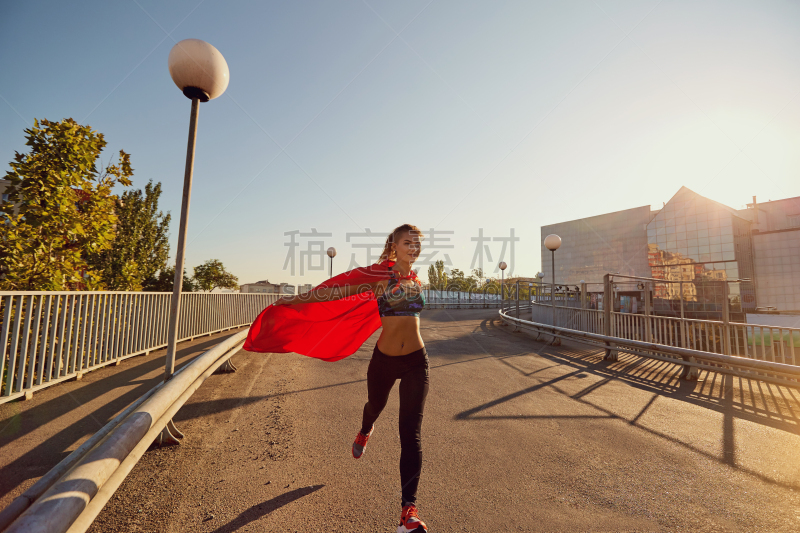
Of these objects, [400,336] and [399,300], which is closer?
[400,336]

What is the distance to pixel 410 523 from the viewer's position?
2352 mm

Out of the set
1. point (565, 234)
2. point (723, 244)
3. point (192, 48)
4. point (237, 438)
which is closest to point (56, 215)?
point (192, 48)

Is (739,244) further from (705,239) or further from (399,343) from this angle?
(399,343)

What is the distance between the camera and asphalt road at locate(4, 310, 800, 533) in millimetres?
2582

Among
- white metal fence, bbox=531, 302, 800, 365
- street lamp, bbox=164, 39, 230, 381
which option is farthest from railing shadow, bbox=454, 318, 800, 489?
street lamp, bbox=164, 39, 230, 381

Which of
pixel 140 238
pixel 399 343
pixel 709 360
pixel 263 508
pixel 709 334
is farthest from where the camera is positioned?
pixel 140 238

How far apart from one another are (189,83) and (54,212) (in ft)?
14.6

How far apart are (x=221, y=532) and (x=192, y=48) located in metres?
4.49

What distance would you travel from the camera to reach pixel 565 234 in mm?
61719

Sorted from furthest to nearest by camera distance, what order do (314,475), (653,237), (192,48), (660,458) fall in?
(653,237)
(192,48)
(660,458)
(314,475)

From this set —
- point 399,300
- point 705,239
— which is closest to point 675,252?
point 705,239

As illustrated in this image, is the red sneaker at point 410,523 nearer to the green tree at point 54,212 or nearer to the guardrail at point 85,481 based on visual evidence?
the guardrail at point 85,481

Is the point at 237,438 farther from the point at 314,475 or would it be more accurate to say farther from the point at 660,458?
the point at 660,458

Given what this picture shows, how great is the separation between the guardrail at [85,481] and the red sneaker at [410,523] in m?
1.67
